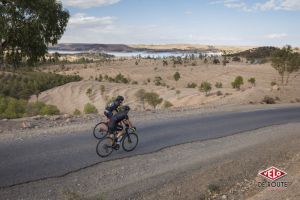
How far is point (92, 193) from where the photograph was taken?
10555 millimetres

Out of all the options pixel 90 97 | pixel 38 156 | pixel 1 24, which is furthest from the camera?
pixel 90 97

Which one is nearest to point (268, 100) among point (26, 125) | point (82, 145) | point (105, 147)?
point (26, 125)

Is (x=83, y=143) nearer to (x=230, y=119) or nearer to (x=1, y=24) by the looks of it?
(x=1, y=24)

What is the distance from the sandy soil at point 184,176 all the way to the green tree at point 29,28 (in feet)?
29.8

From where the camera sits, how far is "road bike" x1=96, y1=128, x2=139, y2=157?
14.0 m

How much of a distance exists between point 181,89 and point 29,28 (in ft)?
150

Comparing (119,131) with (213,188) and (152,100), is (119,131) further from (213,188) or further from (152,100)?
(152,100)

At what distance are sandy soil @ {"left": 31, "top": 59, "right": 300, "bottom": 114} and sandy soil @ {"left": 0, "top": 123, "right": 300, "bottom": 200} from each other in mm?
19174

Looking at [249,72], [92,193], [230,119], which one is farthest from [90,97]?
[92,193]

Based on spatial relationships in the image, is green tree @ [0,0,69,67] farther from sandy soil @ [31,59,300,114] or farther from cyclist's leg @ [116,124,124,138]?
sandy soil @ [31,59,300,114]

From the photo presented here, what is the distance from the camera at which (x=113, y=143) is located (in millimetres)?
14305

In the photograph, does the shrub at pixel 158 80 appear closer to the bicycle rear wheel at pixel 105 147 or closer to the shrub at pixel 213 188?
the bicycle rear wheel at pixel 105 147

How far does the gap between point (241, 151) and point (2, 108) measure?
35147 mm

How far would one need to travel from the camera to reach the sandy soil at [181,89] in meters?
41.7
